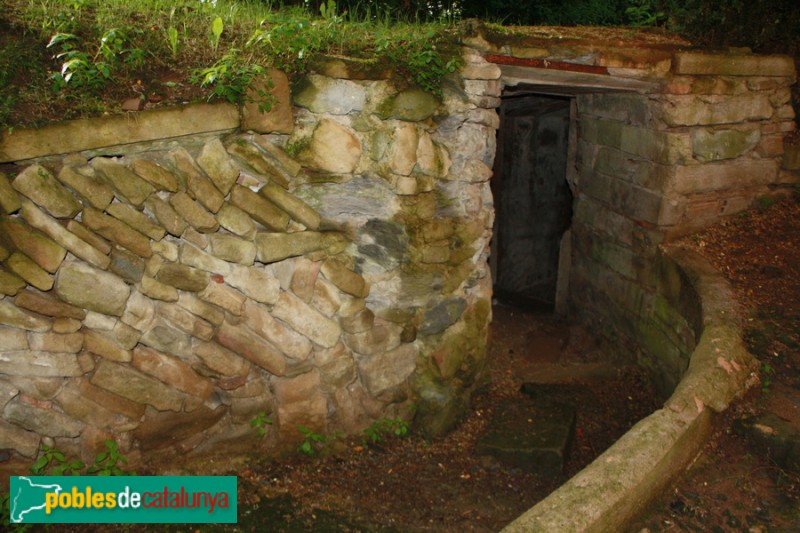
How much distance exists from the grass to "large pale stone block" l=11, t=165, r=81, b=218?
0.76ft

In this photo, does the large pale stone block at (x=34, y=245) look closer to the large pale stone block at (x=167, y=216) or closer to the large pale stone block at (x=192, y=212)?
the large pale stone block at (x=167, y=216)

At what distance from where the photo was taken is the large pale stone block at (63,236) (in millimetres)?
2883

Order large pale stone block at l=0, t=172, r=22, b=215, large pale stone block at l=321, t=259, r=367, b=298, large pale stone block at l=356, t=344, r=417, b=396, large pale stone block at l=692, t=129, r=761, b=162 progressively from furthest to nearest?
large pale stone block at l=692, t=129, r=761, b=162
large pale stone block at l=356, t=344, r=417, b=396
large pale stone block at l=321, t=259, r=367, b=298
large pale stone block at l=0, t=172, r=22, b=215

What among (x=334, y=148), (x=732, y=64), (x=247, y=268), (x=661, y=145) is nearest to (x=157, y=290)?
(x=247, y=268)

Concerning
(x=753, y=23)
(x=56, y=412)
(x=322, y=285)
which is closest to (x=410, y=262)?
(x=322, y=285)

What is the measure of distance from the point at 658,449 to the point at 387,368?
68.6 inches

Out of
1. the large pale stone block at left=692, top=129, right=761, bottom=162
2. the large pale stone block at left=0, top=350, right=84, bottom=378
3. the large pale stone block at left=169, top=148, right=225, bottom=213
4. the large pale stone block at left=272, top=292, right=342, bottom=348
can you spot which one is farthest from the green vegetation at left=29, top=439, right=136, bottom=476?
the large pale stone block at left=692, top=129, right=761, bottom=162

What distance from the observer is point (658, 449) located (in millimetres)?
2775

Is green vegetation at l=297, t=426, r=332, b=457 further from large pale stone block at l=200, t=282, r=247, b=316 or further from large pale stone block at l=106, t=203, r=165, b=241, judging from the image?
large pale stone block at l=106, t=203, r=165, b=241

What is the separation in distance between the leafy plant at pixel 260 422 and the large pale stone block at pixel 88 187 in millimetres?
1435

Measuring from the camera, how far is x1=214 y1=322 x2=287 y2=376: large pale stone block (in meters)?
3.51

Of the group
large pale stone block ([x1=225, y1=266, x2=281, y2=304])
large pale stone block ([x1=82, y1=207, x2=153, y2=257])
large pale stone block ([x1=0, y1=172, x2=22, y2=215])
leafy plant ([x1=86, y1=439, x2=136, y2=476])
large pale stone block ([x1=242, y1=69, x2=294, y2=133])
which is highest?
large pale stone block ([x1=242, y1=69, x2=294, y2=133])

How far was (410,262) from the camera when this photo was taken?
13.0ft

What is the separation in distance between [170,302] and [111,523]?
107cm
